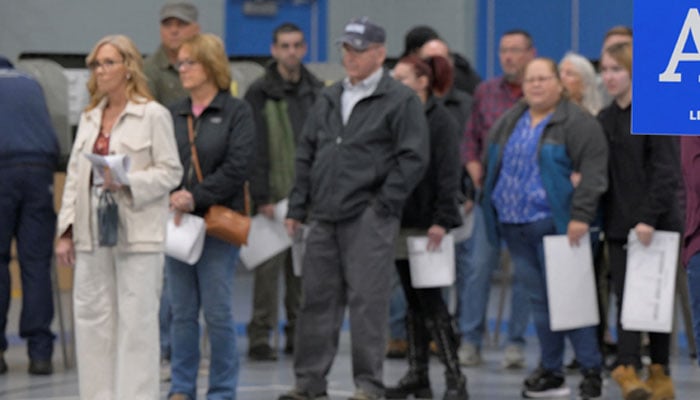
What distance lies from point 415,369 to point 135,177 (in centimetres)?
214

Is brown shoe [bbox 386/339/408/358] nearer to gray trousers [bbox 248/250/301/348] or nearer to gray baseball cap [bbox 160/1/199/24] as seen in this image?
gray trousers [bbox 248/250/301/348]

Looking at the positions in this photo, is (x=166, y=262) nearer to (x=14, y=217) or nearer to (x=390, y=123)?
(x=390, y=123)

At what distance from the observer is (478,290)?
31.2 feet

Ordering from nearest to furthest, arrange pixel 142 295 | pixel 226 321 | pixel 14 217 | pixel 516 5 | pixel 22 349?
pixel 142 295, pixel 226 321, pixel 14 217, pixel 22 349, pixel 516 5

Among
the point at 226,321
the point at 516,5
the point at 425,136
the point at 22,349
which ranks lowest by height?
the point at 22,349

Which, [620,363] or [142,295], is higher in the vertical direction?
[142,295]

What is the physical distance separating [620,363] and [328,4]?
791cm

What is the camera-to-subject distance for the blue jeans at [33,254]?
29.0ft

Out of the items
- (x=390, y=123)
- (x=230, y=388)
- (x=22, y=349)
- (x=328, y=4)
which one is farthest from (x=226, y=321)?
(x=328, y=4)

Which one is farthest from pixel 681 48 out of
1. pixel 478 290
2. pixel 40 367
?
pixel 478 290

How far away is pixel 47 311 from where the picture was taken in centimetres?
898

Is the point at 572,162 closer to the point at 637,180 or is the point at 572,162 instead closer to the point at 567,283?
the point at 637,180

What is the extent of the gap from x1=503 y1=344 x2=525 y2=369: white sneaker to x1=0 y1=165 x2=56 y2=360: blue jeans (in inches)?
107

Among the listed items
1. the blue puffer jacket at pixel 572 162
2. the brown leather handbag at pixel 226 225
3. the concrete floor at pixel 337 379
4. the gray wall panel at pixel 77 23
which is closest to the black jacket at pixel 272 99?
the concrete floor at pixel 337 379
